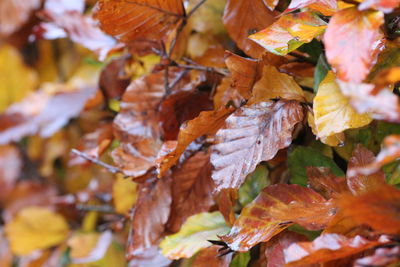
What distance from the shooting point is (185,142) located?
0.34m

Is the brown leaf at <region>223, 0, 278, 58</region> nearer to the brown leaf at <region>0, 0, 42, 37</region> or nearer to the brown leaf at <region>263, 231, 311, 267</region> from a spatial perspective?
the brown leaf at <region>263, 231, 311, 267</region>

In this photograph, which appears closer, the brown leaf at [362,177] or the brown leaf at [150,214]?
the brown leaf at [362,177]

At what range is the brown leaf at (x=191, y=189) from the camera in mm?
413

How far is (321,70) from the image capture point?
0.35 m

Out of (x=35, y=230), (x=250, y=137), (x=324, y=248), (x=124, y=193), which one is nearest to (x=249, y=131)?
(x=250, y=137)

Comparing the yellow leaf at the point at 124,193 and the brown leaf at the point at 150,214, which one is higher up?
the brown leaf at the point at 150,214

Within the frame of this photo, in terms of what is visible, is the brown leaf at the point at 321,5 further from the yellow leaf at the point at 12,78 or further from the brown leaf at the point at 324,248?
the yellow leaf at the point at 12,78

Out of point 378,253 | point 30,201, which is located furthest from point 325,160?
point 30,201

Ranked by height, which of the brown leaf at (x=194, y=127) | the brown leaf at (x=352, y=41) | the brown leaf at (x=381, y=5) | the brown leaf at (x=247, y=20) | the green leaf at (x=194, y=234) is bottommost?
the green leaf at (x=194, y=234)

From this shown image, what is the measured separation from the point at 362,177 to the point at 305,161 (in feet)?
0.22

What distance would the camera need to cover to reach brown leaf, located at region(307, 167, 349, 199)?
0.33m

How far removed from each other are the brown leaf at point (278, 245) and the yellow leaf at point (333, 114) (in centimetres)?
8

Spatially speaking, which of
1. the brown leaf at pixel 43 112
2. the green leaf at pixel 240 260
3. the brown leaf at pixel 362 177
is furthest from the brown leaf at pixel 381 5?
the brown leaf at pixel 43 112

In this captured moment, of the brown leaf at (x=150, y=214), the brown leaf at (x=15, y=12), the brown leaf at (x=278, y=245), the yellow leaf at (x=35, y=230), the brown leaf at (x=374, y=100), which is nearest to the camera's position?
the brown leaf at (x=374, y=100)
